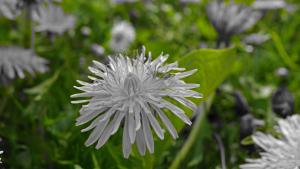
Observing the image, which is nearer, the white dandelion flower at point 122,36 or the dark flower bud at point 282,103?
the dark flower bud at point 282,103

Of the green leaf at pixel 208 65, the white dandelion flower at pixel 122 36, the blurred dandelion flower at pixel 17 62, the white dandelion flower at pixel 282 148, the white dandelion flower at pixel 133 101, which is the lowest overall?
the white dandelion flower at pixel 282 148

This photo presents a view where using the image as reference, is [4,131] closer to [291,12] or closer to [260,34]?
[260,34]

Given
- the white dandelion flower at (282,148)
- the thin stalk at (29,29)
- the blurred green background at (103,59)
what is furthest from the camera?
the thin stalk at (29,29)

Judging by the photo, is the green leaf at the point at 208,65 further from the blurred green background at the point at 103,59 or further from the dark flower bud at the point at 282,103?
the dark flower bud at the point at 282,103

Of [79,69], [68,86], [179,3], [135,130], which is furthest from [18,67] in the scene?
[179,3]

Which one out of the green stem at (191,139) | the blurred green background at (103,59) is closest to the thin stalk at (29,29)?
the blurred green background at (103,59)

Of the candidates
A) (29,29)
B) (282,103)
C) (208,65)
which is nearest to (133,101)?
(208,65)

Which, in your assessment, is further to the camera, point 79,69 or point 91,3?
point 91,3

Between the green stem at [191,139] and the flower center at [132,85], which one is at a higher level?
the flower center at [132,85]
